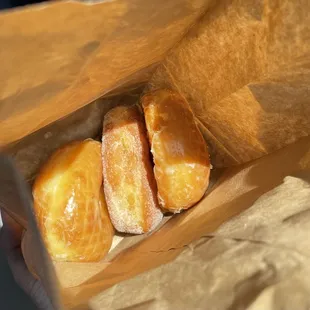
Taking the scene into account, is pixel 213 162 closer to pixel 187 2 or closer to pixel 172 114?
pixel 172 114

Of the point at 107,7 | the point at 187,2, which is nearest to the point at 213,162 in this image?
the point at 187,2

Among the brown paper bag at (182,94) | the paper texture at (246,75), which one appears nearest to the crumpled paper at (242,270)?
the brown paper bag at (182,94)

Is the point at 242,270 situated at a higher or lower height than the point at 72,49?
lower

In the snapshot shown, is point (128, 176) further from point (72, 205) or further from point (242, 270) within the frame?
point (242, 270)

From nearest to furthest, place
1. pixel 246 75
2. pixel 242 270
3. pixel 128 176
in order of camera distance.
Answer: pixel 242 270
pixel 246 75
pixel 128 176

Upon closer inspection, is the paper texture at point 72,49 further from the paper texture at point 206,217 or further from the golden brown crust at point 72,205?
the paper texture at point 206,217

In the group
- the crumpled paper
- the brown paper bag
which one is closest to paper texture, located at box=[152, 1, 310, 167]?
the brown paper bag

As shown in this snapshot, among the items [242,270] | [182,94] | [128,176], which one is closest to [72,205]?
[128,176]
